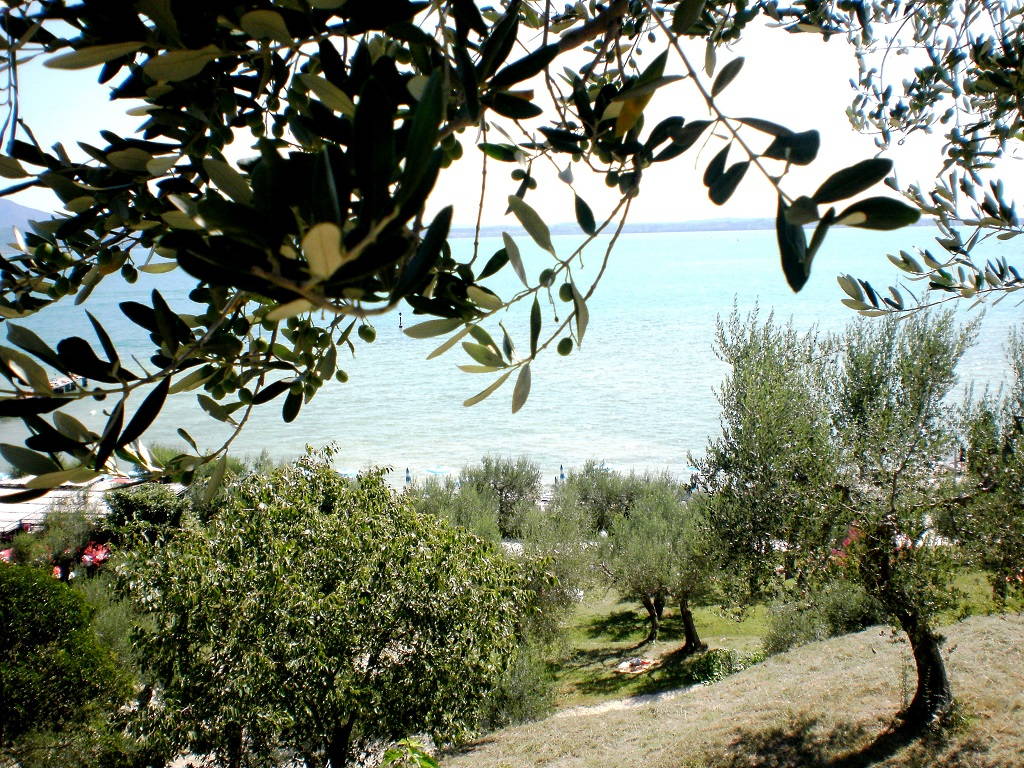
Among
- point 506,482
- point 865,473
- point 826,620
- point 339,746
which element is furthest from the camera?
point 506,482

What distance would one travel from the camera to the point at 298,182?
429 millimetres

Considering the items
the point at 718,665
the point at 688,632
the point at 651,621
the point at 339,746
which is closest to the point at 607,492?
the point at 651,621

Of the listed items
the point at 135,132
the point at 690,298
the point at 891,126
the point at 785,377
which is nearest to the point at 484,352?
the point at 135,132

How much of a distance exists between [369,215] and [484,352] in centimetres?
66

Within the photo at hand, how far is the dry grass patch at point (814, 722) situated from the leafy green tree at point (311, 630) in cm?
221

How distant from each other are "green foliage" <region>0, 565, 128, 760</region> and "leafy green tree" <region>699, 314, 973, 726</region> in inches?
307

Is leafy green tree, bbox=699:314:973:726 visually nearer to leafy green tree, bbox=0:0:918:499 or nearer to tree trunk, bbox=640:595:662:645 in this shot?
leafy green tree, bbox=0:0:918:499

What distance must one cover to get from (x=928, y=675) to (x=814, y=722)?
1514 mm

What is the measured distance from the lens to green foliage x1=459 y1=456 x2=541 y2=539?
2577cm

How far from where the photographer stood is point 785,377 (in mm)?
9883

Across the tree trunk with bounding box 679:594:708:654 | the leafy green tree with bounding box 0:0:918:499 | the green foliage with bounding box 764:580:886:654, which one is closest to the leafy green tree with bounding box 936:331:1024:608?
the green foliage with bounding box 764:580:886:654

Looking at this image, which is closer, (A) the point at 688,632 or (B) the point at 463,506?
(A) the point at 688,632

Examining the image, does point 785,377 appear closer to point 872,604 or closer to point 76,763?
point 872,604

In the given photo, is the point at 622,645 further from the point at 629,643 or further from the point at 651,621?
the point at 651,621
